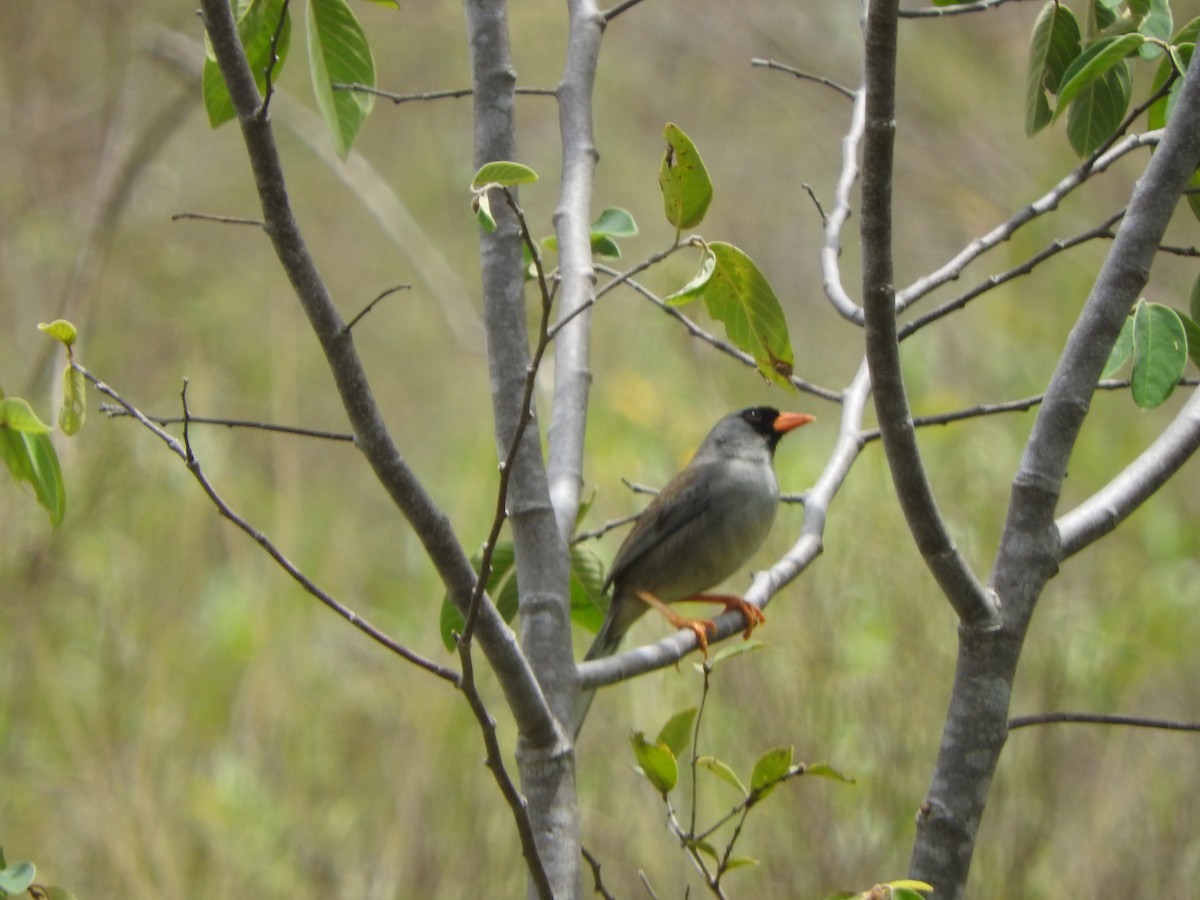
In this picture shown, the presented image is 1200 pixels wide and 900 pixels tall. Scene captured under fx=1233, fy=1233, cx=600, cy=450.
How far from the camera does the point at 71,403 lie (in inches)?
76.4

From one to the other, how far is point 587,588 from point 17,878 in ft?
5.14

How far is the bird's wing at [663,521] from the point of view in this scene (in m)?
4.68

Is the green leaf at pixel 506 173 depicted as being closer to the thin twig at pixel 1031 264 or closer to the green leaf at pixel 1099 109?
the thin twig at pixel 1031 264

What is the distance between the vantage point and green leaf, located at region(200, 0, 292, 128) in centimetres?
221

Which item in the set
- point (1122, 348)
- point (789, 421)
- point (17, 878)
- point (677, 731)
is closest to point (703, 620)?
point (789, 421)

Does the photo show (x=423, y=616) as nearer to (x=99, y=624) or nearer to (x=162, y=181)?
(x=99, y=624)

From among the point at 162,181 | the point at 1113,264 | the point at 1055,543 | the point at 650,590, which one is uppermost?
the point at 162,181

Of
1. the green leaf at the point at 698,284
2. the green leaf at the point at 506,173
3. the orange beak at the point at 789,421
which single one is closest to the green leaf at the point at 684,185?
the green leaf at the point at 698,284

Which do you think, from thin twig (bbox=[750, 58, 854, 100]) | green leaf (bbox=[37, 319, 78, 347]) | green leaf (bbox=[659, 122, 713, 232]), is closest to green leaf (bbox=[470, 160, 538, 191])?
green leaf (bbox=[659, 122, 713, 232])

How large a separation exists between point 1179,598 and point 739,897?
282 cm

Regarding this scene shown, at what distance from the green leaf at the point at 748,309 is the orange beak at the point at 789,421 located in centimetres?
269

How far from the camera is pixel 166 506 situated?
6656mm

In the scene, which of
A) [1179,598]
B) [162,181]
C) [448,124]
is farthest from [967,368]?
[162,181]

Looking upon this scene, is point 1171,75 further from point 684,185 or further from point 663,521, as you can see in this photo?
point 663,521
